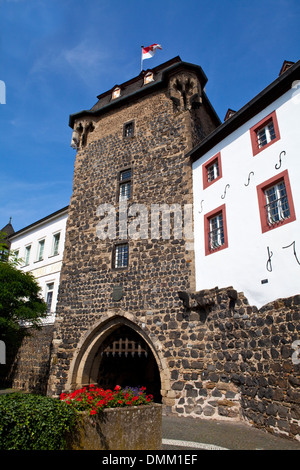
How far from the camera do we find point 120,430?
504cm

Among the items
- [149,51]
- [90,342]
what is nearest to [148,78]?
[149,51]

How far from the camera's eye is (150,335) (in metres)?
10.7

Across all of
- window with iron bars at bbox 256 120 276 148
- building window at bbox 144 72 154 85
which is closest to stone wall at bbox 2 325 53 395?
window with iron bars at bbox 256 120 276 148

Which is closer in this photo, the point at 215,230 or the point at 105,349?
the point at 215,230

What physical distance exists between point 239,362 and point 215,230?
4.00 m

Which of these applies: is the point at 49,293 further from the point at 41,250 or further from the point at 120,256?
the point at 120,256

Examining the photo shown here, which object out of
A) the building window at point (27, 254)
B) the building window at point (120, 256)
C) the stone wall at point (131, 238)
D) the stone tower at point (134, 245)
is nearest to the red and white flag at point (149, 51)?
the stone tower at point (134, 245)

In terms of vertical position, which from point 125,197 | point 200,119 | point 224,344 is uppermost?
point 200,119

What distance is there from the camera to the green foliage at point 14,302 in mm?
12273

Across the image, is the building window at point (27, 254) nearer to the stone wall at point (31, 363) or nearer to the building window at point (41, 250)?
the building window at point (41, 250)

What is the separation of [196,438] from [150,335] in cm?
417

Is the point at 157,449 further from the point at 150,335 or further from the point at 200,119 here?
the point at 200,119

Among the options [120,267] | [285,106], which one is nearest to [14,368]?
[120,267]

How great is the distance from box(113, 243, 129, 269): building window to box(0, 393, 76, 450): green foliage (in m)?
8.03
